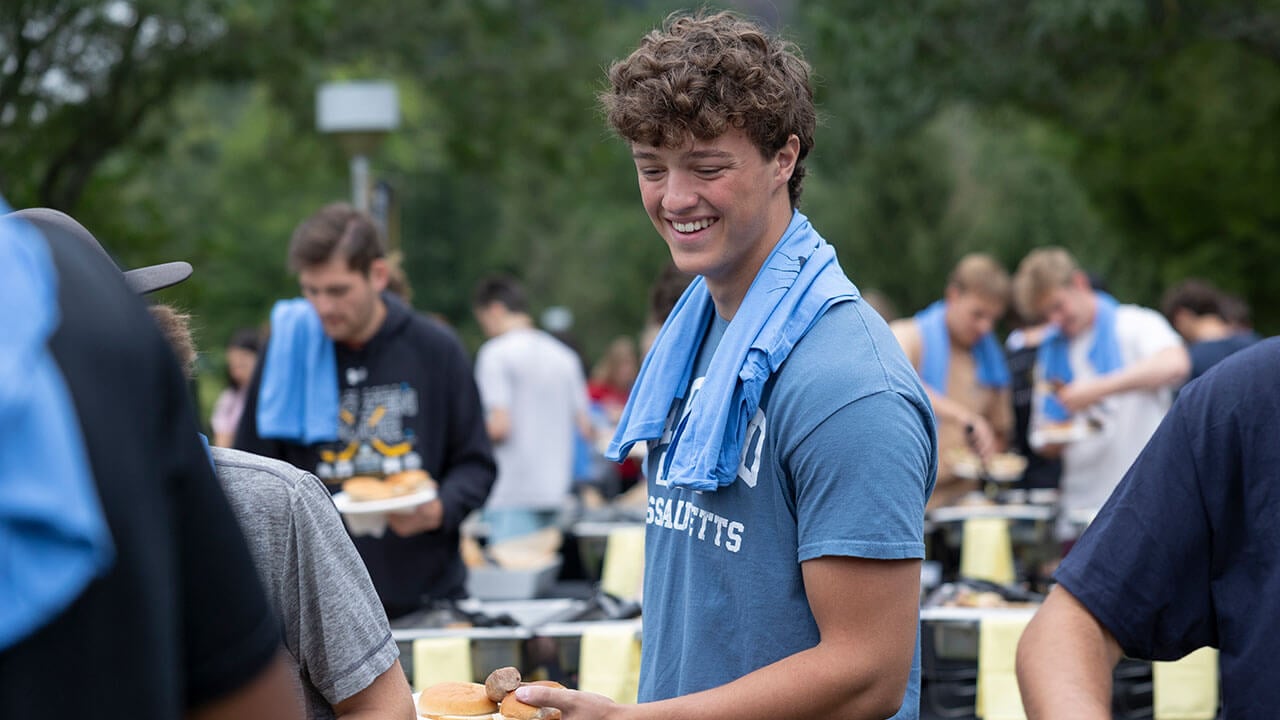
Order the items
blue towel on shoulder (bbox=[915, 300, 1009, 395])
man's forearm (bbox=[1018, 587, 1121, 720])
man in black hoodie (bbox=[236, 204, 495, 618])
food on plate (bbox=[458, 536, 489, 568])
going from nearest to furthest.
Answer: man's forearm (bbox=[1018, 587, 1121, 720]) < man in black hoodie (bbox=[236, 204, 495, 618]) < food on plate (bbox=[458, 536, 489, 568]) < blue towel on shoulder (bbox=[915, 300, 1009, 395])

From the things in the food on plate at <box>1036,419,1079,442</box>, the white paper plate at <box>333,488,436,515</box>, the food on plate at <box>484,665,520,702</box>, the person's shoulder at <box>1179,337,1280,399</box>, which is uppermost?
the person's shoulder at <box>1179,337,1280,399</box>

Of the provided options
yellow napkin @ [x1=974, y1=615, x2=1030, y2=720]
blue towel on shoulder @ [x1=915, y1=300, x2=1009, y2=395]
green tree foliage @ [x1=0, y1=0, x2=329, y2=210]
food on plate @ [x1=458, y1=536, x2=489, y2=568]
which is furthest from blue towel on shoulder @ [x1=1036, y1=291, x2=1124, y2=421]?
green tree foliage @ [x1=0, y1=0, x2=329, y2=210]

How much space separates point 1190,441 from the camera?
6.16 feet

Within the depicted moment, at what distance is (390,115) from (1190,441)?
939 centimetres

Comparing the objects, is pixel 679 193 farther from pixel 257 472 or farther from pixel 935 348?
pixel 935 348

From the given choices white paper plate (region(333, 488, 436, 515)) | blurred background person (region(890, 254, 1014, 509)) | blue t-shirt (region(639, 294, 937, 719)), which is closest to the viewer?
blue t-shirt (region(639, 294, 937, 719))

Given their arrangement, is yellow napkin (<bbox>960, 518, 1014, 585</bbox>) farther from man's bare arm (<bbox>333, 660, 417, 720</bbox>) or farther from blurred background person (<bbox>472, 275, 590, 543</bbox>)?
man's bare arm (<bbox>333, 660, 417, 720</bbox>)

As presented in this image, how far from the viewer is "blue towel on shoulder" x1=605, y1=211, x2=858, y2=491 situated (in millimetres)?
2059

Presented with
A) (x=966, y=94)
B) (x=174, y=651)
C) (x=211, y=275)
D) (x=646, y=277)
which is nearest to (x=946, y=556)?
(x=174, y=651)

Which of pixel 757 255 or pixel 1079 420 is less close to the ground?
pixel 757 255

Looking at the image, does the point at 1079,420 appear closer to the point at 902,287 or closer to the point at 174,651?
the point at 174,651

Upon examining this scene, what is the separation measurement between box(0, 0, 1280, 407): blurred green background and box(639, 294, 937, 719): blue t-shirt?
1.04m

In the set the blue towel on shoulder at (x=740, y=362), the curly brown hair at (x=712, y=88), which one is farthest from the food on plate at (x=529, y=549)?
the curly brown hair at (x=712, y=88)

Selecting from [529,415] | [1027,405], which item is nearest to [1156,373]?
[1027,405]
